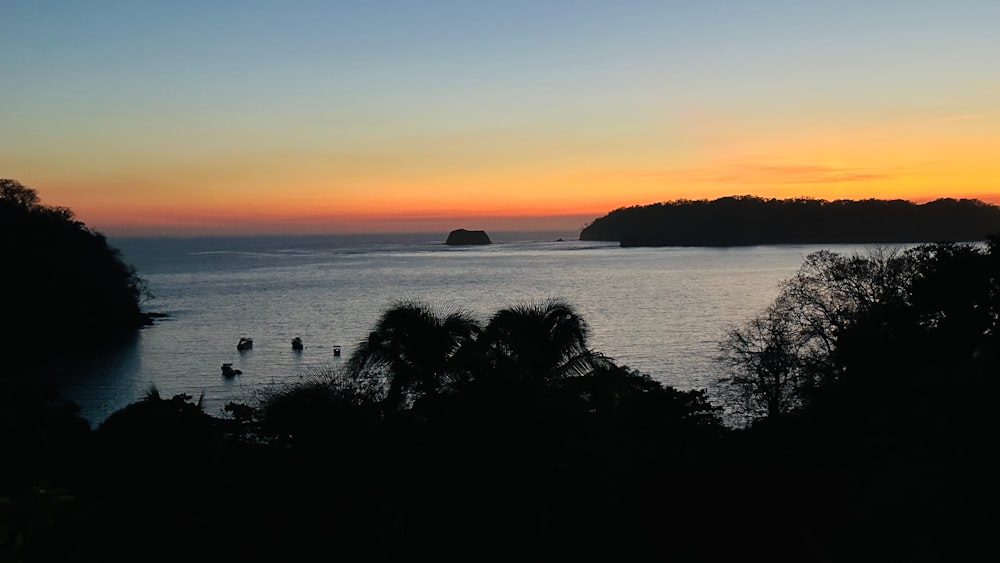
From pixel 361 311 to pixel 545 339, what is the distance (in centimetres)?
7438

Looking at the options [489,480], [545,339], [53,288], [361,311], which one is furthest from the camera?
[361,311]

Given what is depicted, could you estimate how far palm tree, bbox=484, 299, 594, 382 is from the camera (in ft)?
51.5

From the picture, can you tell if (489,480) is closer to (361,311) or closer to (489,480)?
(489,480)

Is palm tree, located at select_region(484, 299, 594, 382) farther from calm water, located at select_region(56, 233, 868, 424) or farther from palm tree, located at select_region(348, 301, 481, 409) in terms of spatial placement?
calm water, located at select_region(56, 233, 868, 424)

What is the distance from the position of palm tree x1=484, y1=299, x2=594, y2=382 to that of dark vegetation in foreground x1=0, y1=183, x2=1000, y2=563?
4 cm

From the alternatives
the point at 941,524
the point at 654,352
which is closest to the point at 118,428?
the point at 941,524

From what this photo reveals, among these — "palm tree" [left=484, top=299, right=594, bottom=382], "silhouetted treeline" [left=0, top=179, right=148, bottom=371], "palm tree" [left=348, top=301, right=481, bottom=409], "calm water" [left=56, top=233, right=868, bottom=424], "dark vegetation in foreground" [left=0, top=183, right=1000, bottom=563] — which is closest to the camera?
"dark vegetation in foreground" [left=0, top=183, right=1000, bottom=563]

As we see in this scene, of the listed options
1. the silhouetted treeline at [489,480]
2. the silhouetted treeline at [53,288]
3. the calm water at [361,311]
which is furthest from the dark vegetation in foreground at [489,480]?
the silhouetted treeline at [53,288]

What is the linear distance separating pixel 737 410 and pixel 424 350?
25.1 metres

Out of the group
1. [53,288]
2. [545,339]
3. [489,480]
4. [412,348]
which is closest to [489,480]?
[489,480]

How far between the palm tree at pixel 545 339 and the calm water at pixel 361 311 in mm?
17359

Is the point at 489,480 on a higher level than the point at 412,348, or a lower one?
lower

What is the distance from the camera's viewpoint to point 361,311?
8850 cm

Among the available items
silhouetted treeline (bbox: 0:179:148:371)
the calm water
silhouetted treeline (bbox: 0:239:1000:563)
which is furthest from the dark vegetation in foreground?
silhouetted treeline (bbox: 0:179:148:371)
